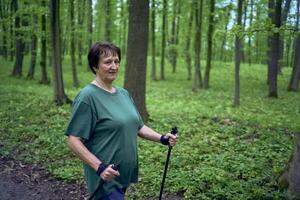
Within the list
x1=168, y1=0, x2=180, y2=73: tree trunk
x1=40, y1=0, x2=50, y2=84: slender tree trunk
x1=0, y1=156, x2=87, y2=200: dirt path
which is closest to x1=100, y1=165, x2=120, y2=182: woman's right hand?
x1=0, y1=156, x2=87, y2=200: dirt path

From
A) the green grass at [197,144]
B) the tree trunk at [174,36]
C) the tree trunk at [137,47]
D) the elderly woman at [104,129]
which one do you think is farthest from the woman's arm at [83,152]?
the tree trunk at [174,36]

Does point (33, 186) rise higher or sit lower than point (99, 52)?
lower

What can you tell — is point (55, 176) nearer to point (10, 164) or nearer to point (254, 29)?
point (10, 164)

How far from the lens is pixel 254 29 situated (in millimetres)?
7500

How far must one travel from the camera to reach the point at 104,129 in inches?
122

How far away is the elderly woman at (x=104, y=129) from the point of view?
9.98 feet

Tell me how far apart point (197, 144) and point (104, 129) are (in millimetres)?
5944

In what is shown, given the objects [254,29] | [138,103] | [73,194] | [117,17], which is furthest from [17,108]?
[117,17]

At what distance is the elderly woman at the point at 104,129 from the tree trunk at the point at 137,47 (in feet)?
22.0

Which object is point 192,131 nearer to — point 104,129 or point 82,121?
point 104,129

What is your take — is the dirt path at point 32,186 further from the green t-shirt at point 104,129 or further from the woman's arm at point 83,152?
the woman's arm at point 83,152

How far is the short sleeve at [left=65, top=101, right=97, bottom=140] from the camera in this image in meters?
3.04

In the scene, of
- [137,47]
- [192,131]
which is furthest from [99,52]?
[192,131]

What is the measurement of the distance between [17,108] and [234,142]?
329 inches
